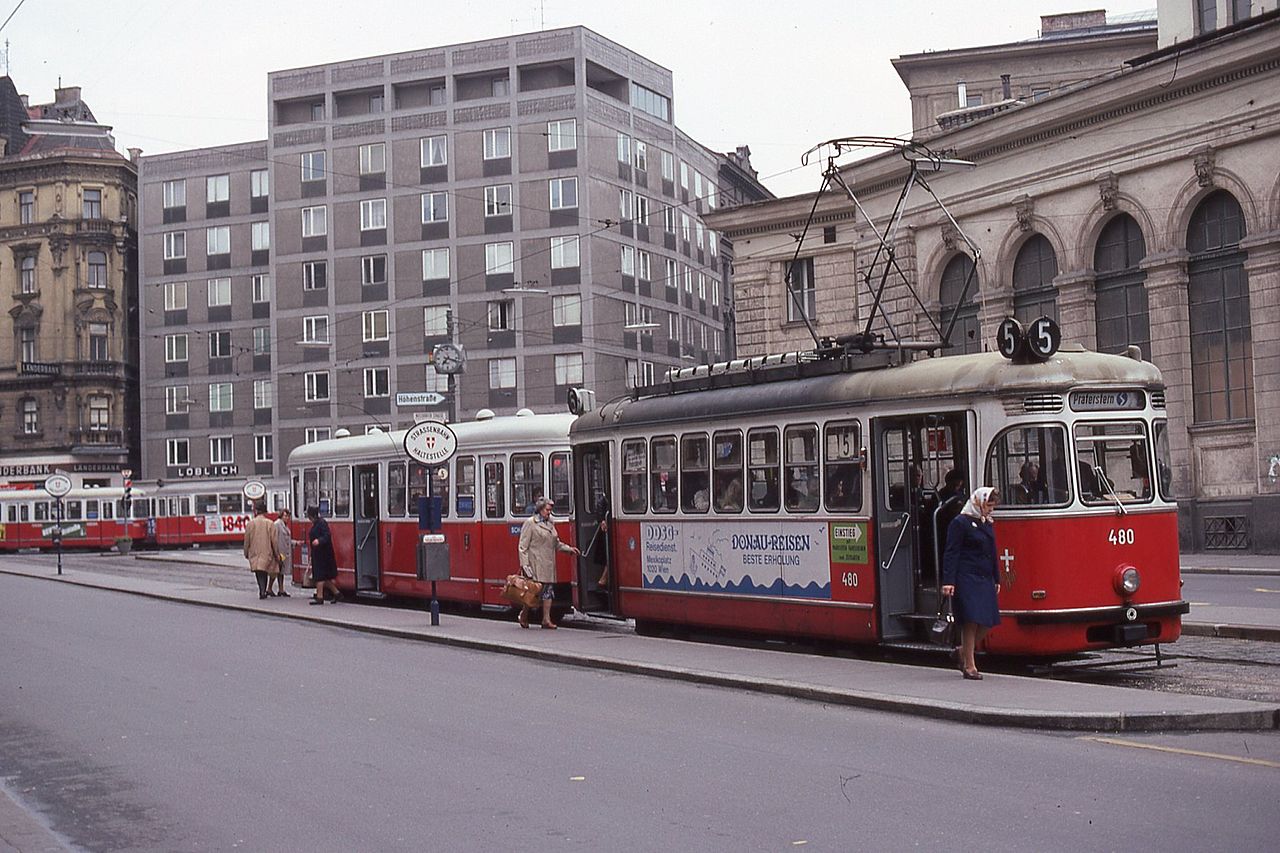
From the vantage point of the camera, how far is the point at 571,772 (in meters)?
9.91

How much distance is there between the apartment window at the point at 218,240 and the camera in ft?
262

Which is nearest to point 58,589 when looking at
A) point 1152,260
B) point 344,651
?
point 344,651

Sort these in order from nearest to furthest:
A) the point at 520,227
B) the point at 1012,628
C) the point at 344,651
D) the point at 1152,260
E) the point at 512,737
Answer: the point at 512,737, the point at 1012,628, the point at 344,651, the point at 1152,260, the point at 520,227

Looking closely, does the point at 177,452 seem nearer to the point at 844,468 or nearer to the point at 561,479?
the point at 561,479

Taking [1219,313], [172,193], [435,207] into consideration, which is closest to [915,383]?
[1219,313]

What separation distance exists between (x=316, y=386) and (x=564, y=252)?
14727 mm

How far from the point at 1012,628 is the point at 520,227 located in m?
57.4

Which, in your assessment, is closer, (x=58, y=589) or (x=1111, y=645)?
(x=1111, y=645)

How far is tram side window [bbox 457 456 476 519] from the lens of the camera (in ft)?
81.0

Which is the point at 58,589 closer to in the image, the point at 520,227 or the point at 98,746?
the point at 98,746

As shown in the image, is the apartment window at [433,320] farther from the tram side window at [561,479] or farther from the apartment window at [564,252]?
the tram side window at [561,479]

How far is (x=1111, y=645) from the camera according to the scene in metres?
14.0

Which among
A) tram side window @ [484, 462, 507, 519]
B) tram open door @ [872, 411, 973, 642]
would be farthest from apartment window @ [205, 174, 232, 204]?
tram open door @ [872, 411, 973, 642]

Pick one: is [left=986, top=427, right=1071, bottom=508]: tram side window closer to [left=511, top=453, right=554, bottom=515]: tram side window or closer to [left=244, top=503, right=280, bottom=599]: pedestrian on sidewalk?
[left=511, top=453, right=554, bottom=515]: tram side window
